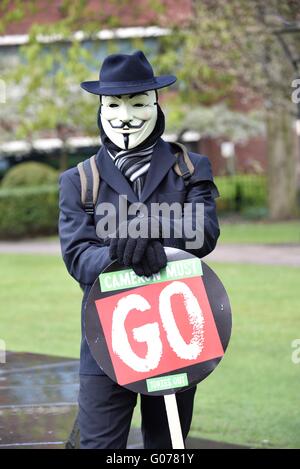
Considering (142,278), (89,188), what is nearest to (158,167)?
(89,188)

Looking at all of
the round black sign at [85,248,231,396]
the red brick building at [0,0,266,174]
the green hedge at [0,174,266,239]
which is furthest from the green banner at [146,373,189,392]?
the green hedge at [0,174,266,239]

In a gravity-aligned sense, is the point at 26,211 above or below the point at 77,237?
below

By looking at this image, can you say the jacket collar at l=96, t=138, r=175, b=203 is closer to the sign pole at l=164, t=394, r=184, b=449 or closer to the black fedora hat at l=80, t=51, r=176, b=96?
the black fedora hat at l=80, t=51, r=176, b=96

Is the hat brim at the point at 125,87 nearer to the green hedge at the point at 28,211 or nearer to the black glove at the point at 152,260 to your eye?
the black glove at the point at 152,260

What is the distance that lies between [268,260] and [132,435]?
33.2 ft

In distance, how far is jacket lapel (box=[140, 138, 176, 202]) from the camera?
3918 mm

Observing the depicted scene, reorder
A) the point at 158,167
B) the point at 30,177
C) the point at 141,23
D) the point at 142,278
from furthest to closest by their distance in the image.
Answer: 1. the point at 141,23
2. the point at 30,177
3. the point at 158,167
4. the point at 142,278

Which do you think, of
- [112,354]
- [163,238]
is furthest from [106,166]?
[112,354]

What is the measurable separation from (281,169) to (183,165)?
21.2 m

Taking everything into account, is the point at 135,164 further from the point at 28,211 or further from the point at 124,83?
the point at 28,211

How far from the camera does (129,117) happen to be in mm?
3957

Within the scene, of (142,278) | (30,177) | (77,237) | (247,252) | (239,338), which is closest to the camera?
(142,278)

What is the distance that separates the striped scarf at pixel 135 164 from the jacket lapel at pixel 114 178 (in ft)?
0.10

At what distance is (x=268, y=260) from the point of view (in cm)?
1638
